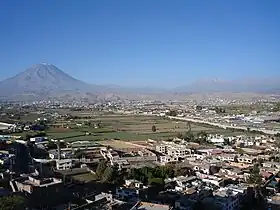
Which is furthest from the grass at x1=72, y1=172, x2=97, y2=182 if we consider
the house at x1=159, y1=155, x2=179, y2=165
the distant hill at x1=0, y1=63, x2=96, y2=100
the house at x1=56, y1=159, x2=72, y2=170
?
the distant hill at x1=0, y1=63, x2=96, y2=100

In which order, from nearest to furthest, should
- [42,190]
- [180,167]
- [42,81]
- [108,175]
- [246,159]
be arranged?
[42,190], [108,175], [180,167], [246,159], [42,81]

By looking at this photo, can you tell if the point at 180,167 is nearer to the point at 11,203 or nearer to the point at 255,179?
the point at 255,179

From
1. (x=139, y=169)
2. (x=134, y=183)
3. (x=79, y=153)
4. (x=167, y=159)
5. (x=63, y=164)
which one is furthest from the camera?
(x=79, y=153)

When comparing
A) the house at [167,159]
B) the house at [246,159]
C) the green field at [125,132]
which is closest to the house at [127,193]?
the house at [167,159]

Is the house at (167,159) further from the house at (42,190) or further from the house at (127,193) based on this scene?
the house at (42,190)

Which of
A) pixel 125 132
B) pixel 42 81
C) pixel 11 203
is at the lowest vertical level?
pixel 125 132

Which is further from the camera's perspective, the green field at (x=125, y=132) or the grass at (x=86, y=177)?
the green field at (x=125, y=132)

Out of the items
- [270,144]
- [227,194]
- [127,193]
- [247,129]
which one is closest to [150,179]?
[127,193]

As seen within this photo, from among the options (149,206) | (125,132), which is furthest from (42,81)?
(149,206)

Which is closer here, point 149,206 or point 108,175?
point 149,206

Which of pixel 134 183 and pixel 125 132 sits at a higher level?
pixel 134 183

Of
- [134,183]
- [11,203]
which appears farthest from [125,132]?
[11,203]

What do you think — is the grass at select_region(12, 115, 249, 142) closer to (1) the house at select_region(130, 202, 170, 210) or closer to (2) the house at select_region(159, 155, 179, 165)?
(2) the house at select_region(159, 155, 179, 165)
